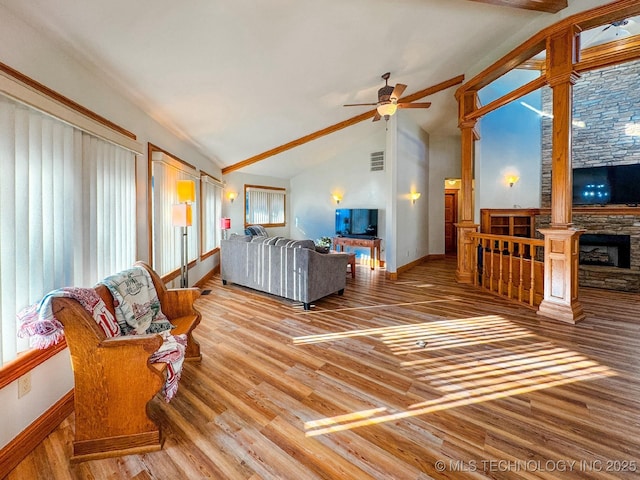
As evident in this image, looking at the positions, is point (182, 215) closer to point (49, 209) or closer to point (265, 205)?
point (49, 209)

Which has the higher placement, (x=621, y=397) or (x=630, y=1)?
(x=630, y=1)

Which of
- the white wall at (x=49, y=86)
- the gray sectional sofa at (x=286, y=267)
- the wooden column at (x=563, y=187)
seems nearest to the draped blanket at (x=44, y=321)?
the white wall at (x=49, y=86)

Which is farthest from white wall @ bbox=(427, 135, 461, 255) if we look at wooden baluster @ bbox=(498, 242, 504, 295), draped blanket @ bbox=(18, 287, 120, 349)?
draped blanket @ bbox=(18, 287, 120, 349)

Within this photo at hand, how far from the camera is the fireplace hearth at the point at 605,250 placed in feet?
16.0

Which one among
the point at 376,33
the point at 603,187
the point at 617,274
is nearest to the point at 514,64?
the point at 376,33

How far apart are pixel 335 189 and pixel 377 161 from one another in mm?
1414

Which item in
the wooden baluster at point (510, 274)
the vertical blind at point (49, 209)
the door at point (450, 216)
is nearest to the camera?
the vertical blind at point (49, 209)

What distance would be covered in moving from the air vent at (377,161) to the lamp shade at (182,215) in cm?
488

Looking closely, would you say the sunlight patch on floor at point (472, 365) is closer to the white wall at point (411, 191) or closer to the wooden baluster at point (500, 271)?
the wooden baluster at point (500, 271)

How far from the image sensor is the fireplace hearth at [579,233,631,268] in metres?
4.86

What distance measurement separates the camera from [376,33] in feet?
10.0

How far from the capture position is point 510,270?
13.1 feet

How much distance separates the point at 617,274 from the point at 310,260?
203 inches

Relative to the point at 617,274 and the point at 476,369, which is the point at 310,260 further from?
the point at 617,274
